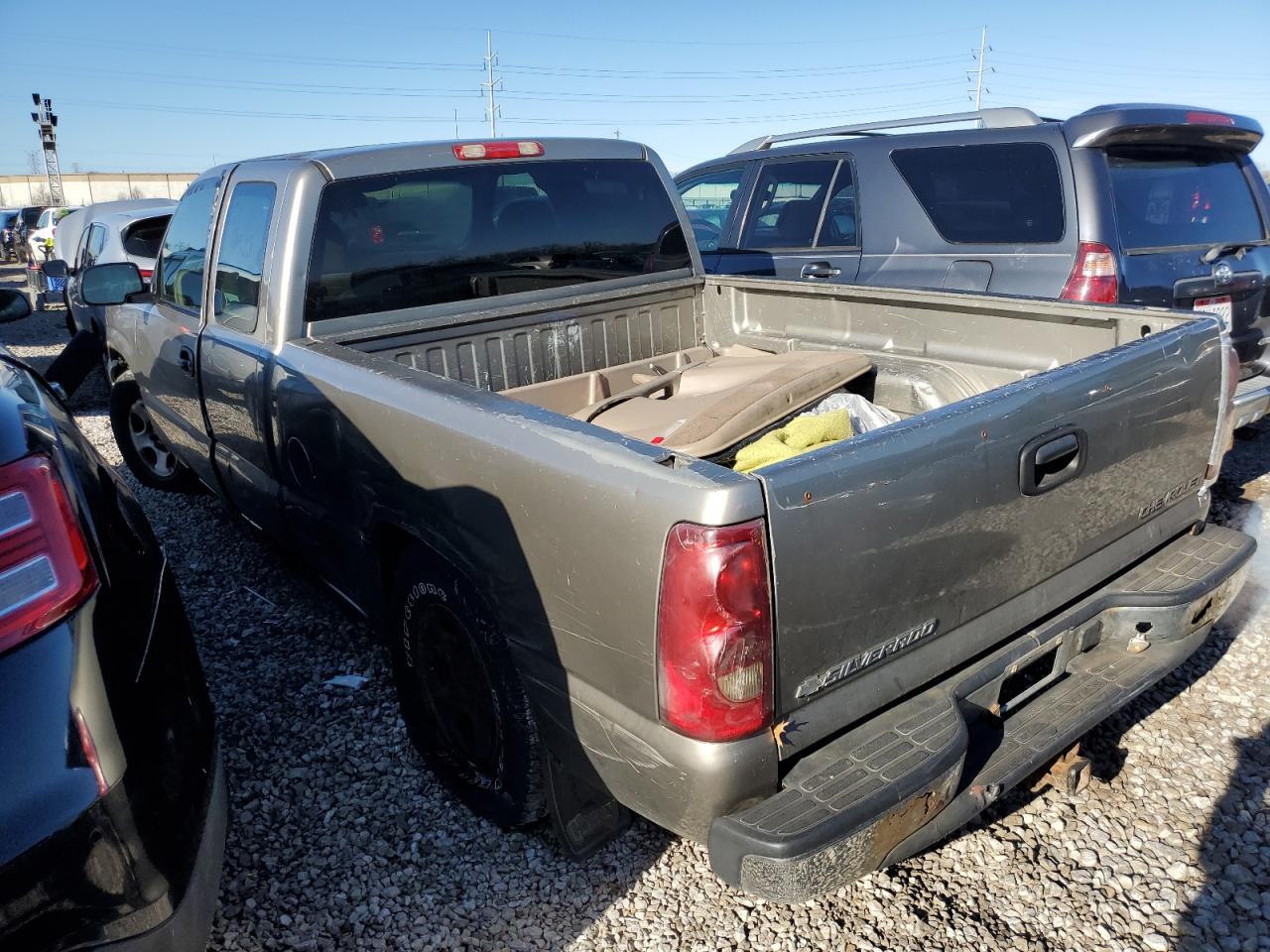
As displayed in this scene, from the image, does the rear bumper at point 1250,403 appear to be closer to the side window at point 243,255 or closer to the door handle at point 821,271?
A: the door handle at point 821,271

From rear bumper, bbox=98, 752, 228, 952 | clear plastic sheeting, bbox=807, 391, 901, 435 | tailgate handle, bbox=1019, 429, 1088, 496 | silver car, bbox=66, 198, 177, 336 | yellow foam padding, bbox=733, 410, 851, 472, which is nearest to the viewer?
rear bumper, bbox=98, 752, 228, 952

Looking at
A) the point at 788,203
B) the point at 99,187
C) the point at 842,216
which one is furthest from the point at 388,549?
the point at 99,187

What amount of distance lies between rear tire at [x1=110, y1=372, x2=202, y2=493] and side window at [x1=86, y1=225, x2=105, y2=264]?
4110mm

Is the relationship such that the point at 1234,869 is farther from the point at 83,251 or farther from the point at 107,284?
the point at 83,251

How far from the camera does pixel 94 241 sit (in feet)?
30.7

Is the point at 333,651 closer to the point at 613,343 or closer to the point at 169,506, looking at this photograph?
the point at 613,343

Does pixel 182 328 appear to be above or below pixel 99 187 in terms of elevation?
below

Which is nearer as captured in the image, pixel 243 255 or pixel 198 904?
pixel 198 904

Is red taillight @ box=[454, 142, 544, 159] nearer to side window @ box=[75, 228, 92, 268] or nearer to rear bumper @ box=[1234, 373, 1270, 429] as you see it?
rear bumper @ box=[1234, 373, 1270, 429]

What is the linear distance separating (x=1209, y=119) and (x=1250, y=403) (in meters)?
1.58

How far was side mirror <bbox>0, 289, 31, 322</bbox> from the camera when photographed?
11.3 feet

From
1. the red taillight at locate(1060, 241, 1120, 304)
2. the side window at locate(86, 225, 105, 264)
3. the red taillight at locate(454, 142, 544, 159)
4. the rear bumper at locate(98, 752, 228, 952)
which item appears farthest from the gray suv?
the side window at locate(86, 225, 105, 264)

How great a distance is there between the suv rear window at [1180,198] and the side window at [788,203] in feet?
6.07

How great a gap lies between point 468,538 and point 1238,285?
4761 mm
